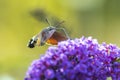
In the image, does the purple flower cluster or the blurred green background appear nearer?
the purple flower cluster

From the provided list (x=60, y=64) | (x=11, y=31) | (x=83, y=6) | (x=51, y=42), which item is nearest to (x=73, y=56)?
(x=60, y=64)

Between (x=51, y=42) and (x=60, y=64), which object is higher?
(x=51, y=42)

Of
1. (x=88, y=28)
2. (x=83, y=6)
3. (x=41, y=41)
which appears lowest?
(x=41, y=41)

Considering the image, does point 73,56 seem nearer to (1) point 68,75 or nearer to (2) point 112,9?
(1) point 68,75

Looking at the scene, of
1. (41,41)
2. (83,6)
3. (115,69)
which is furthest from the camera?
(83,6)

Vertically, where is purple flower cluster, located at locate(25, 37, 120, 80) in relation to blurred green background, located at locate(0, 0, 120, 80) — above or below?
below
